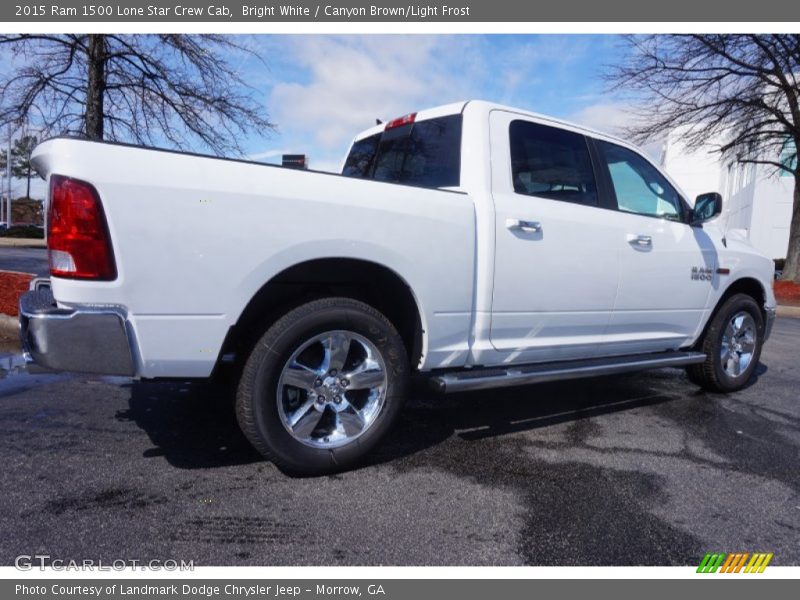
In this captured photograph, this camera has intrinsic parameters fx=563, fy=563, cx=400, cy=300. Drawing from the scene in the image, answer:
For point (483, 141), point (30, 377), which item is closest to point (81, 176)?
point (483, 141)

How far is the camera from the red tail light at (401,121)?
3832 mm

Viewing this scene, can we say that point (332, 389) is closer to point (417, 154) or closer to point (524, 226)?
point (524, 226)

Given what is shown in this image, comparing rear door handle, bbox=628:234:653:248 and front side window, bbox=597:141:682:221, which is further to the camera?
front side window, bbox=597:141:682:221

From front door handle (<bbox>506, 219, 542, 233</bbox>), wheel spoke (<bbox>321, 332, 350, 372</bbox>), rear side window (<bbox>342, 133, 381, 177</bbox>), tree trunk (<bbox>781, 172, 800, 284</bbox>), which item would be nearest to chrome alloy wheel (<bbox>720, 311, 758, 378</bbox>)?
front door handle (<bbox>506, 219, 542, 233</bbox>)

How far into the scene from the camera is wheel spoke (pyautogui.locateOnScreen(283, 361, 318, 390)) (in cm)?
272

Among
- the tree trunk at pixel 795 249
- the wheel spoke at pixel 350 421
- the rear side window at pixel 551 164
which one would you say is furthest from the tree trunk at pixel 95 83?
the tree trunk at pixel 795 249

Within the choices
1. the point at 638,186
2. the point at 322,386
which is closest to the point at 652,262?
the point at 638,186

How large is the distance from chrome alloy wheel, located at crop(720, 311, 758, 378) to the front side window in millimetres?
1221

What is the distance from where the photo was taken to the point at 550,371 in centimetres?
341

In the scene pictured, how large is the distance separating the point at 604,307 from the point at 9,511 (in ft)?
11.2

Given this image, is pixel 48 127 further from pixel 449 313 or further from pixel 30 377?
pixel 449 313

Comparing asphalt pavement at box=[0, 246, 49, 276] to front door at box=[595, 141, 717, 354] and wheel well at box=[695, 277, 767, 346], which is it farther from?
wheel well at box=[695, 277, 767, 346]

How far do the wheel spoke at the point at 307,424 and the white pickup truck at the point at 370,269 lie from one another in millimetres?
11

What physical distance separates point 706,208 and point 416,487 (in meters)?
3.17
